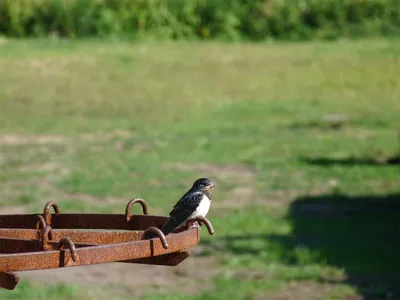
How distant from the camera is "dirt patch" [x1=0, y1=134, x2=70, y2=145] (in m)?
15.1

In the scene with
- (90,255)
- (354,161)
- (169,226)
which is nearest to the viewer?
(90,255)

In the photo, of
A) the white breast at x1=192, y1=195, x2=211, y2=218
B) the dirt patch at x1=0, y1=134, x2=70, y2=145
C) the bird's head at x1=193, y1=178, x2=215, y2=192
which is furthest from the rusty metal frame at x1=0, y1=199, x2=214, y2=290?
the dirt patch at x1=0, y1=134, x2=70, y2=145

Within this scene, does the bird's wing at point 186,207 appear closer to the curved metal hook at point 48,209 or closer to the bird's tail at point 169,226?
the bird's tail at point 169,226

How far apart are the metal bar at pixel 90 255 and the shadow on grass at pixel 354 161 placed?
34.6ft

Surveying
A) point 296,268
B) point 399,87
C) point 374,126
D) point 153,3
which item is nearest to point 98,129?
point 374,126

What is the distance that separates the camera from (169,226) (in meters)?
3.53

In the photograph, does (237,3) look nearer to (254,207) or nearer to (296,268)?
(254,207)

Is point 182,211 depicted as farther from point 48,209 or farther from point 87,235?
point 48,209

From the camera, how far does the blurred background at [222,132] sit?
8.03 meters

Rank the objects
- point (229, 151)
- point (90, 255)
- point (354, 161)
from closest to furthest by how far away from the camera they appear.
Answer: point (90, 255)
point (354, 161)
point (229, 151)

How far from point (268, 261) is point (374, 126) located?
937cm

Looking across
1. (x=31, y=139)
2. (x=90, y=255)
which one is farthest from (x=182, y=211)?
(x=31, y=139)

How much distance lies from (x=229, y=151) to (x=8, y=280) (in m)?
11.6

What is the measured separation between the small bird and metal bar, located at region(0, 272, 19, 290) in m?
0.70
